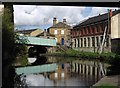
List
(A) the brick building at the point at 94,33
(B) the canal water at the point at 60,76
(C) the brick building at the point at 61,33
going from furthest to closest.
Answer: (C) the brick building at the point at 61,33 → (A) the brick building at the point at 94,33 → (B) the canal water at the point at 60,76

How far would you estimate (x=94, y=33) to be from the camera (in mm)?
40594

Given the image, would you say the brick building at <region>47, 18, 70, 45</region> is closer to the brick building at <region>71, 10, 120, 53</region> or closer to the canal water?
Answer: the brick building at <region>71, 10, 120, 53</region>

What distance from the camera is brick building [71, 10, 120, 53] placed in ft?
114

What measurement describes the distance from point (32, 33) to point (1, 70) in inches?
2507

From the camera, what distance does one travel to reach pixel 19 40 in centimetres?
723

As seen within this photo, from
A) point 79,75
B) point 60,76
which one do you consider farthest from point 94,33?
point 60,76

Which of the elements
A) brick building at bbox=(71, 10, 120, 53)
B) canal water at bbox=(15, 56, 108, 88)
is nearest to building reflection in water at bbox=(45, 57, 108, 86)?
canal water at bbox=(15, 56, 108, 88)

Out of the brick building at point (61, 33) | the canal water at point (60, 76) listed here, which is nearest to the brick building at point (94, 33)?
the brick building at point (61, 33)

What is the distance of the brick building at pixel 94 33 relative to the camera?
34750mm

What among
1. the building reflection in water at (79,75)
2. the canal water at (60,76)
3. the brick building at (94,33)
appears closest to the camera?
the canal water at (60,76)

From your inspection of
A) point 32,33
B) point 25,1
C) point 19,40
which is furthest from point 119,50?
point 32,33

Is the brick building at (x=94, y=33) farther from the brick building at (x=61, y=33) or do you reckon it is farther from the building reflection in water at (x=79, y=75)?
the building reflection in water at (x=79, y=75)

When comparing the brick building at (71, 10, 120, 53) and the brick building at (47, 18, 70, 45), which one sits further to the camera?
the brick building at (47, 18, 70, 45)

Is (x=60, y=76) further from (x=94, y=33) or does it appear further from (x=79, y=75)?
(x=94, y=33)
